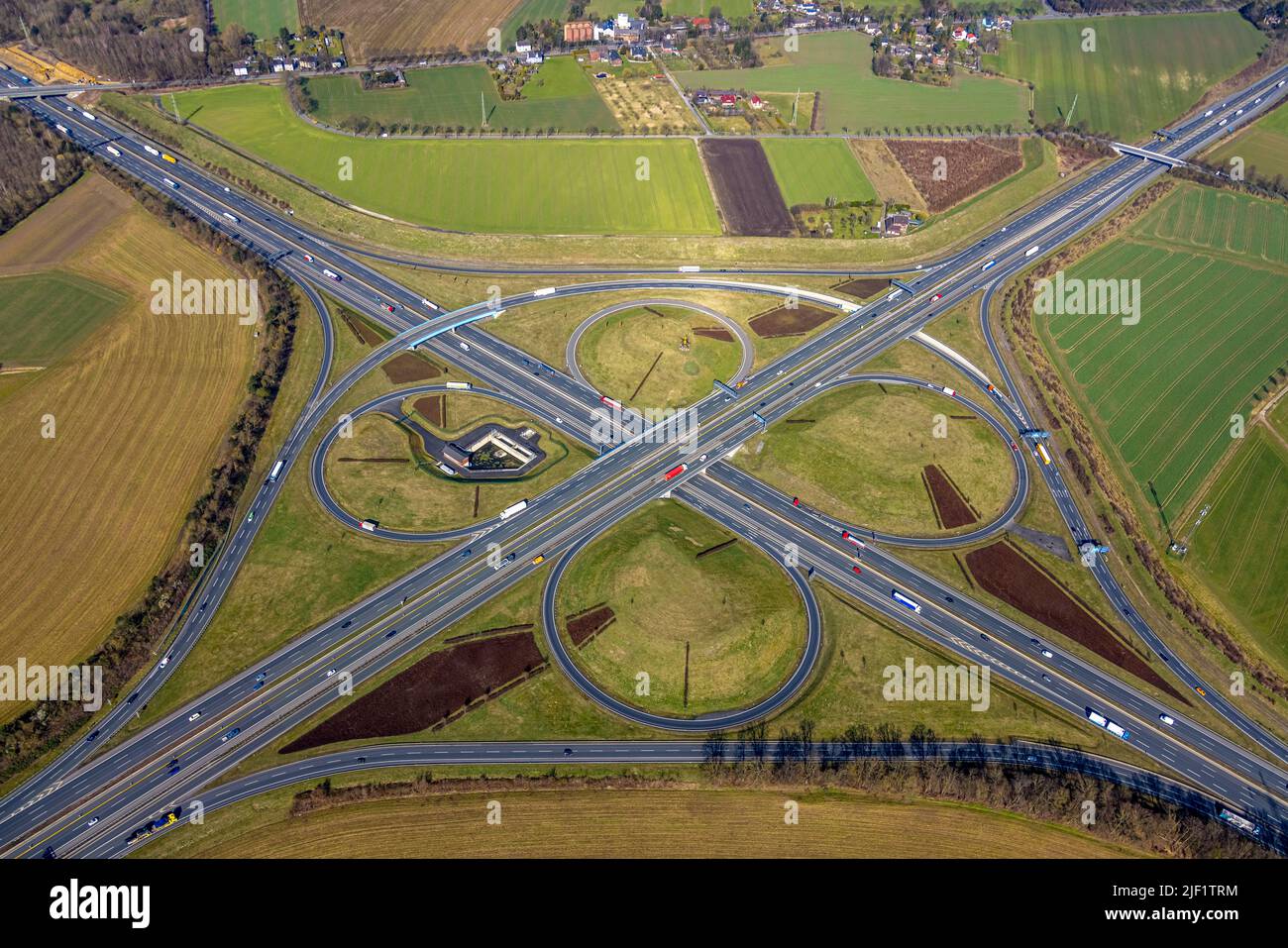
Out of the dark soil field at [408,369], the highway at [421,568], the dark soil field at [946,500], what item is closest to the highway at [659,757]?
the highway at [421,568]

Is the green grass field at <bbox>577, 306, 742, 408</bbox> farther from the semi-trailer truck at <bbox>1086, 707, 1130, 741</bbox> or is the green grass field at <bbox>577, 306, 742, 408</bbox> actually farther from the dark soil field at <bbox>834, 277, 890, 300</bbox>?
the semi-trailer truck at <bbox>1086, 707, 1130, 741</bbox>

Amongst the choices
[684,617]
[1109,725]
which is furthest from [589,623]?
[1109,725]

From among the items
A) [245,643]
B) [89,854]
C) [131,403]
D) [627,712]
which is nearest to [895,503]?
[627,712]

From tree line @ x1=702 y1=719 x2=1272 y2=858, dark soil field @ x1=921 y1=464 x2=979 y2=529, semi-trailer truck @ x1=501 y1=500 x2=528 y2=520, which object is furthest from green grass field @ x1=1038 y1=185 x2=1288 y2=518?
semi-trailer truck @ x1=501 y1=500 x2=528 y2=520

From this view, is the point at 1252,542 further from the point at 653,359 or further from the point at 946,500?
the point at 653,359

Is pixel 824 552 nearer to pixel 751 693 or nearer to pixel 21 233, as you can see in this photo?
pixel 751 693

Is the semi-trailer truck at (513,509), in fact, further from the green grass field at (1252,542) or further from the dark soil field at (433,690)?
the green grass field at (1252,542)
